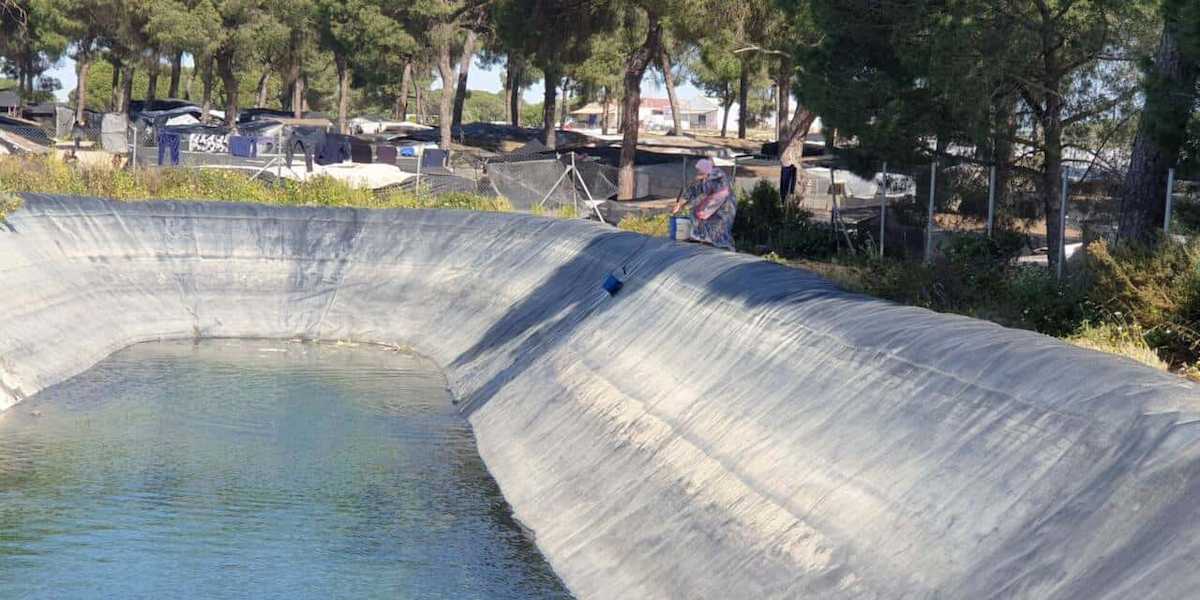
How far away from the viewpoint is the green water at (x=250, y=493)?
43.7 ft

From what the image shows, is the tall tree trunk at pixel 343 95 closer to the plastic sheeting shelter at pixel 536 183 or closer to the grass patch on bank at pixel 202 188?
the plastic sheeting shelter at pixel 536 183

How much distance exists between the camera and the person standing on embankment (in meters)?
22.9

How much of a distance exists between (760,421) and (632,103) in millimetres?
35719

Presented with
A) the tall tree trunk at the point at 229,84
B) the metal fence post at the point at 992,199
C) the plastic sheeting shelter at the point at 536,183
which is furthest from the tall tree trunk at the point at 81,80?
the metal fence post at the point at 992,199

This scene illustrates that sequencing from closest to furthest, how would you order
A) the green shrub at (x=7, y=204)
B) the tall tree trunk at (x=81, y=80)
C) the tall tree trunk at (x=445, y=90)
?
the green shrub at (x=7, y=204) < the tall tree trunk at (x=445, y=90) < the tall tree trunk at (x=81, y=80)

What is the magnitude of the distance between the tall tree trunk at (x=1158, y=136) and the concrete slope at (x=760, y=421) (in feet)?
17.1

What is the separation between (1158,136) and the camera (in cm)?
1833

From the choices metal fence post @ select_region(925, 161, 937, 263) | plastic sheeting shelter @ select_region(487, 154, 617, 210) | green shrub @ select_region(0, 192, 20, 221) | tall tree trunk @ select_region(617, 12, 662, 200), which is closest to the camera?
metal fence post @ select_region(925, 161, 937, 263)

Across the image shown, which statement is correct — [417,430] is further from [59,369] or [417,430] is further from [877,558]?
[877,558]

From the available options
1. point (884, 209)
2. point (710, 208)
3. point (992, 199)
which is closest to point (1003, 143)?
point (992, 199)

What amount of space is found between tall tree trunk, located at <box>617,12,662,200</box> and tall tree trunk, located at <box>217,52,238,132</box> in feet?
110

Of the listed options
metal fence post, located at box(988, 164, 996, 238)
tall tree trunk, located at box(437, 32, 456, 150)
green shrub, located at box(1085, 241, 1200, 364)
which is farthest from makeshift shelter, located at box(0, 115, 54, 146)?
green shrub, located at box(1085, 241, 1200, 364)

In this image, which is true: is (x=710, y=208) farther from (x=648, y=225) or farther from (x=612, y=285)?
(x=648, y=225)

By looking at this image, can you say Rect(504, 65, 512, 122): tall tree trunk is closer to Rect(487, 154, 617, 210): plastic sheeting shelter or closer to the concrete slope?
Rect(487, 154, 617, 210): plastic sheeting shelter
